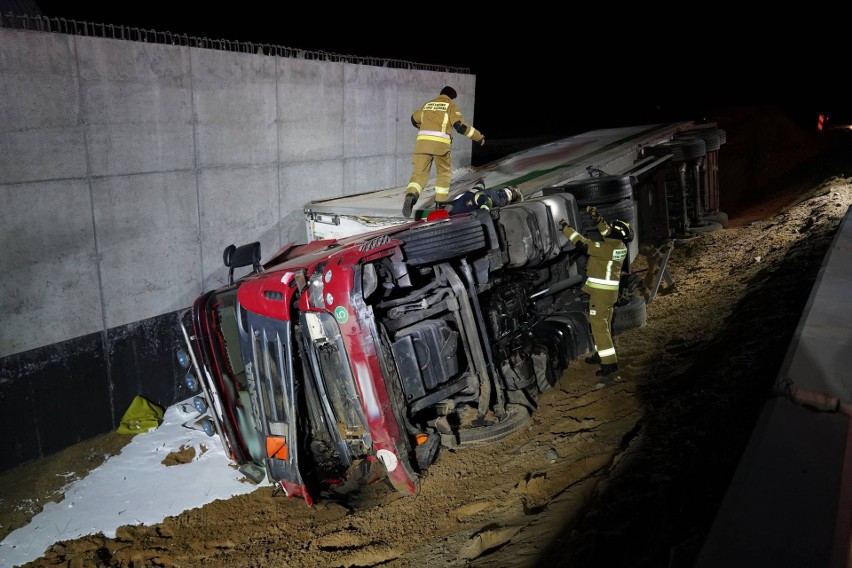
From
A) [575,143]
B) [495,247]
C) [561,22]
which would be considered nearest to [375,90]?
[575,143]

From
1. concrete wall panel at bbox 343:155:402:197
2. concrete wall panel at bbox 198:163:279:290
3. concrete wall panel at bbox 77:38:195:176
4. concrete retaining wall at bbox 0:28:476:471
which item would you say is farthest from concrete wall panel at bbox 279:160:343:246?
concrete wall panel at bbox 77:38:195:176

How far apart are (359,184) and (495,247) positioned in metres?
4.26

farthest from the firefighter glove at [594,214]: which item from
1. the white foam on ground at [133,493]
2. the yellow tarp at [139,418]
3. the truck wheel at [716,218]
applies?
the truck wheel at [716,218]

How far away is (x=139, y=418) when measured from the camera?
6.34 metres

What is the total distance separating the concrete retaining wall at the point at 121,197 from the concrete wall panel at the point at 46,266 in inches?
0.5

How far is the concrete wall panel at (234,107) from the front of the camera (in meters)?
6.53

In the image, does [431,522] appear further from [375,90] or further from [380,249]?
[375,90]

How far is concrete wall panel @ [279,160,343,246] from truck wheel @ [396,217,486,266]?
3496 millimetres

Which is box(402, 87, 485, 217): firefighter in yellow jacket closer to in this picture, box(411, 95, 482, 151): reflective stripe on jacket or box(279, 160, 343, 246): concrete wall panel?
box(411, 95, 482, 151): reflective stripe on jacket

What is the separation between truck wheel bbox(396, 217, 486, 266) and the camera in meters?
4.19

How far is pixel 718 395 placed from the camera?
3.75 meters

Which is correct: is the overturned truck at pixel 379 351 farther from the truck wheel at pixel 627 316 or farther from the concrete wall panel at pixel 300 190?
the concrete wall panel at pixel 300 190

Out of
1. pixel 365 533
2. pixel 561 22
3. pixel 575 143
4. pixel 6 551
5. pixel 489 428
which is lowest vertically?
pixel 6 551

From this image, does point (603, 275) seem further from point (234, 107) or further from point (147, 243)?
point (147, 243)
